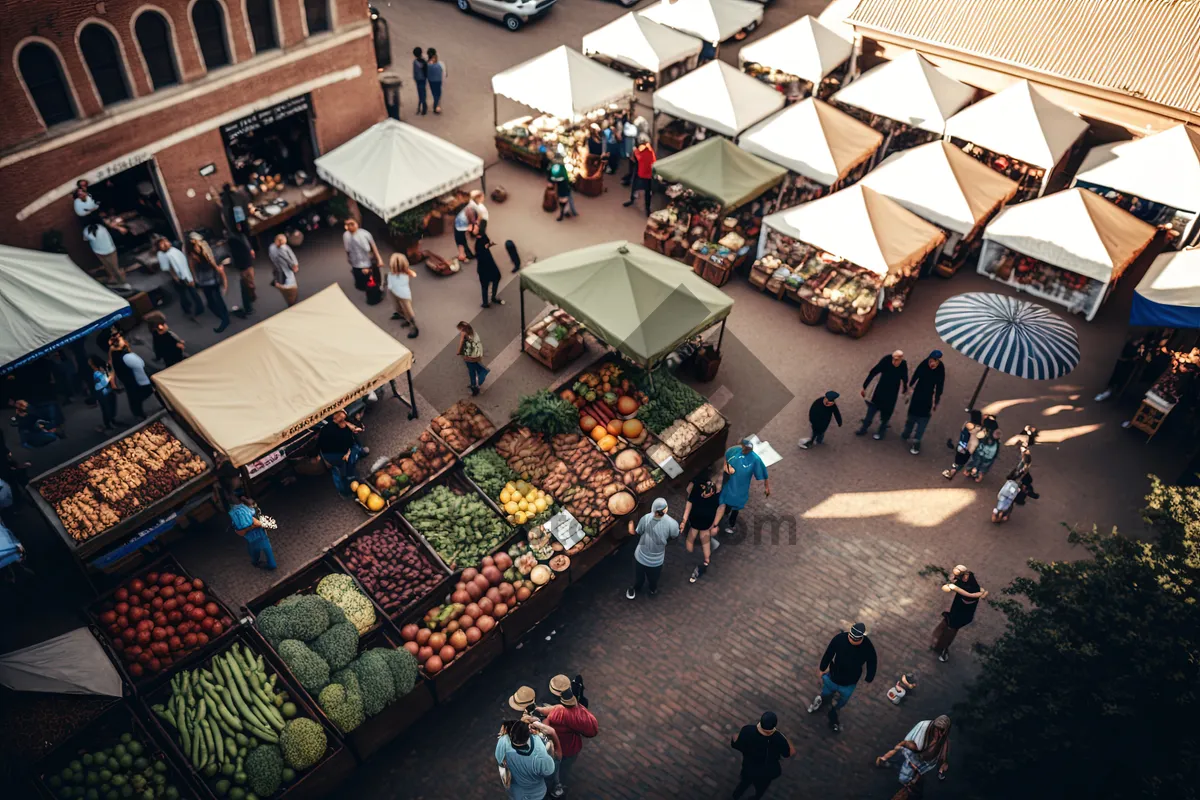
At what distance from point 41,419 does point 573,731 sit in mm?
10166

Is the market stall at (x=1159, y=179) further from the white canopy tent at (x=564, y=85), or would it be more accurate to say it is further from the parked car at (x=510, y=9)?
the parked car at (x=510, y=9)

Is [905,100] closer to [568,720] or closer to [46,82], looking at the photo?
[568,720]

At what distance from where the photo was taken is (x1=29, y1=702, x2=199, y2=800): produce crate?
8.92 m

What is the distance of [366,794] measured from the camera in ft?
32.7

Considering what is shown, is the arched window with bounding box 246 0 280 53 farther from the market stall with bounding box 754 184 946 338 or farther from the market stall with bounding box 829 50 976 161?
the market stall with bounding box 829 50 976 161

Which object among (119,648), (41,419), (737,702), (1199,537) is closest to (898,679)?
(737,702)

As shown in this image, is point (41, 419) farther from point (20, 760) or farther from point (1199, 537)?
point (1199, 537)

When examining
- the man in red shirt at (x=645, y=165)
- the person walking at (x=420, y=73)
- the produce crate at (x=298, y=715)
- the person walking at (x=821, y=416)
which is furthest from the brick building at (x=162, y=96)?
the person walking at (x=821, y=416)

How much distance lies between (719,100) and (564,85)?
373cm

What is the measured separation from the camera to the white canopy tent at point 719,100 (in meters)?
19.4

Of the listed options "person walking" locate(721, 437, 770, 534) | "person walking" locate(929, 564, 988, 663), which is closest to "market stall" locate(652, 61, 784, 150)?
"person walking" locate(721, 437, 770, 534)

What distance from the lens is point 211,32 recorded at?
1595 cm

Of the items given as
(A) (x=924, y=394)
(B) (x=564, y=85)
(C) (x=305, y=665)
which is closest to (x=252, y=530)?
(C) (x=305, y=665)

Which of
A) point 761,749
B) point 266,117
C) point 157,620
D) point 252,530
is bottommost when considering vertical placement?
point 157,620
